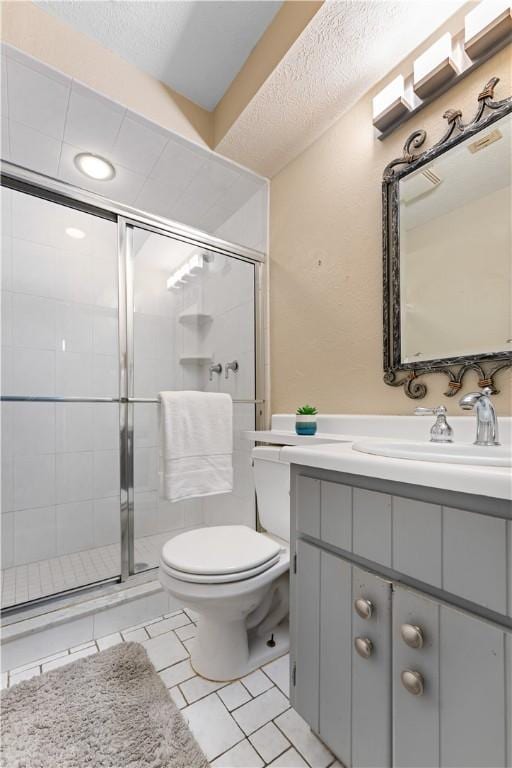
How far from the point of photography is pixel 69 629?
1.30 metres

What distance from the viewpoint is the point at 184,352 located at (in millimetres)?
1851

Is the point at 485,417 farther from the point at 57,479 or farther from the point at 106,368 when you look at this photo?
the point at 57,479

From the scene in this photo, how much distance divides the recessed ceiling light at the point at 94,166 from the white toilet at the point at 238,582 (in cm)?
169

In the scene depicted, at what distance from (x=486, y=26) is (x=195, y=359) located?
5.25 feet

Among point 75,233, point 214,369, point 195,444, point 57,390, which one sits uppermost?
point 75,233

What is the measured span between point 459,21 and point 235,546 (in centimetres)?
188

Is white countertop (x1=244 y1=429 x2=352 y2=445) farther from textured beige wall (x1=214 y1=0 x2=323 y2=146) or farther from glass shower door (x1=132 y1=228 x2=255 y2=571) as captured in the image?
textured beige wall (x1=214 y1=0 x2=323 y2=146)

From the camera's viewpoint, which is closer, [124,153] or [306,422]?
[306,422]

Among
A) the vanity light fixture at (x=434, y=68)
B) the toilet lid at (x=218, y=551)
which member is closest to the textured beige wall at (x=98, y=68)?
the vanity light fixture at (x=434, y=68)

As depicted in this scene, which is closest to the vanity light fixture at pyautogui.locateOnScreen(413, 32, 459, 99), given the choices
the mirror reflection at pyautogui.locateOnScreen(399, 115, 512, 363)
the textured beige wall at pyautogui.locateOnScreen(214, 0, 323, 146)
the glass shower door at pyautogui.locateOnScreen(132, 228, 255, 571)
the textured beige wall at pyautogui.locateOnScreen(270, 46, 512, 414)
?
the textured beige wall at pyautogui.locateOnScreen(270, 46, 512, 414)

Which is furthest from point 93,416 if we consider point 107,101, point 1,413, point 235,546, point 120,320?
point 107,101

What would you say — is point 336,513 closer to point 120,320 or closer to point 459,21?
point 120,320

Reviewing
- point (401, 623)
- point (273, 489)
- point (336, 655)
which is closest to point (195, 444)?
point (273, 489)

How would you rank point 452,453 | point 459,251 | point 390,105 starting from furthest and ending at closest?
point 390,105, point 459,251, point 452,453
